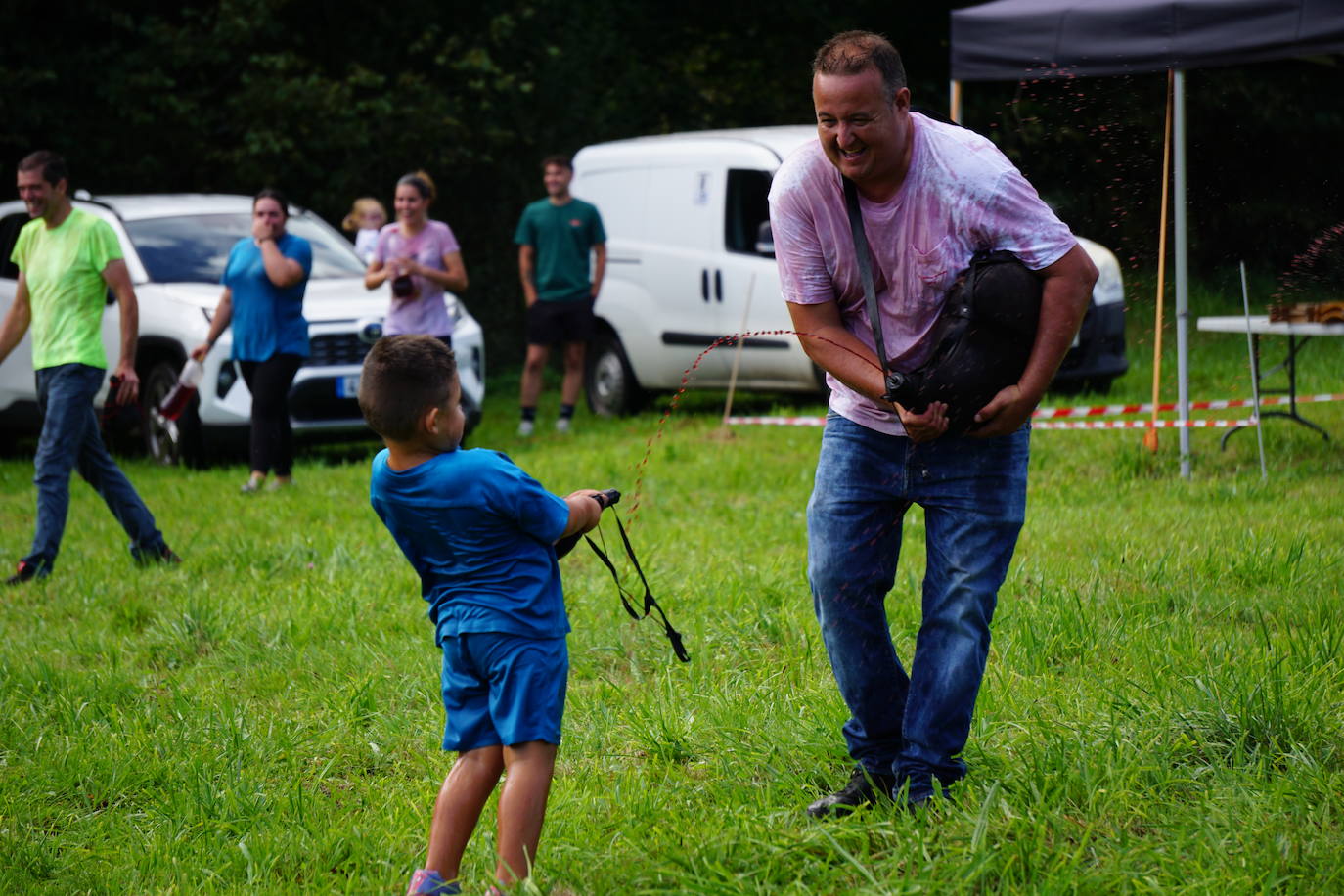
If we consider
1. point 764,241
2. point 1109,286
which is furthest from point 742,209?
point 1109,286

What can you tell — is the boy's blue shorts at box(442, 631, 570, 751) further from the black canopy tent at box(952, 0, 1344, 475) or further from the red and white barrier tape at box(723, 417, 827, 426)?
the red and white barrier tape at box(723, 417, 827, 426)

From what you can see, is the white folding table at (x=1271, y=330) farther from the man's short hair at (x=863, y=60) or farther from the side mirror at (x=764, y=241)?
the man's short hair at (x=863, y=60)

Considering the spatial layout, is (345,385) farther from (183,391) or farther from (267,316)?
(267,316)

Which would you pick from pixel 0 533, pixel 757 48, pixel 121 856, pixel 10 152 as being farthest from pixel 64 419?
pixel 757 48

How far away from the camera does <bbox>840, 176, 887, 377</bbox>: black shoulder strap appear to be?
3.54 metres

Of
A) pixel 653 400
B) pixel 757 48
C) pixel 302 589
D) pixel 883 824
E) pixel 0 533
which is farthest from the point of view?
pixel 757 48

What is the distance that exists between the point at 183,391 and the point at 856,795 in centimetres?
772

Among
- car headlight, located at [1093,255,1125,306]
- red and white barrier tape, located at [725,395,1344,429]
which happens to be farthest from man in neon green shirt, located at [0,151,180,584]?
car headlight, located at [1093,255,1125,306]

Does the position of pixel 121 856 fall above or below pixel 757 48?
below

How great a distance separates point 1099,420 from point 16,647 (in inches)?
280

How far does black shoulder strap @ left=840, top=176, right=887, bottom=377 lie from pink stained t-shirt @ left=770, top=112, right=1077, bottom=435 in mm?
23

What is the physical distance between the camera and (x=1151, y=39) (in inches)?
328

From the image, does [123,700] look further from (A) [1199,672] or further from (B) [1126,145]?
(B) [1126,145]

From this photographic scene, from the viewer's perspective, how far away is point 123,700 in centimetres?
543
